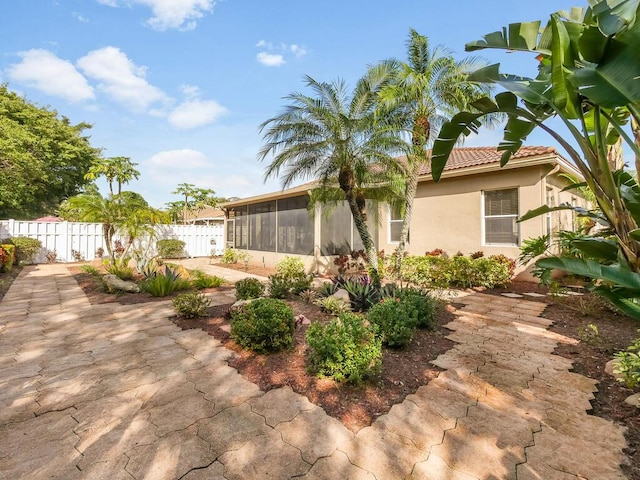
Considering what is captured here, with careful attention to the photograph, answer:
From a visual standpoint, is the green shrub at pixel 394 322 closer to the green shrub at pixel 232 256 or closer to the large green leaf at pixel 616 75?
the large green leaf at pixel 616 75

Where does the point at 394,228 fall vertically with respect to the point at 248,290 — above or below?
above

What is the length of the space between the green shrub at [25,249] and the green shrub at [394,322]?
16286 millimetres

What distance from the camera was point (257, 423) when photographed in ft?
7.86

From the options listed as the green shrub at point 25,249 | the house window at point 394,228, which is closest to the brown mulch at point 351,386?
the house window at point 394,228

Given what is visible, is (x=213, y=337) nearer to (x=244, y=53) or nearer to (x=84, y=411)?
(x=84, y=411)

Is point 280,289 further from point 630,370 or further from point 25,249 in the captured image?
point 25,249

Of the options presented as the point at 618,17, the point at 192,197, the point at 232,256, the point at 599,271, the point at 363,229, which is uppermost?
the point at 192,197

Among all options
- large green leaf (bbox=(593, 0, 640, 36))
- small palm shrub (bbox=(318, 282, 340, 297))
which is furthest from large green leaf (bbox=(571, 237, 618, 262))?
small palm shrub (bbox=(318, 282, 340, 297))

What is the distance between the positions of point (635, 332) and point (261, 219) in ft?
41.7

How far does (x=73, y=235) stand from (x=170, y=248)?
14.9ft

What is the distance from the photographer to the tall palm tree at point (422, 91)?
7336mm

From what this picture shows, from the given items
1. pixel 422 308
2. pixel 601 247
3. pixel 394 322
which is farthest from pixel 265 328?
pixel 601 247

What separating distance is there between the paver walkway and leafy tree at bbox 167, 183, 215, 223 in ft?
91.1

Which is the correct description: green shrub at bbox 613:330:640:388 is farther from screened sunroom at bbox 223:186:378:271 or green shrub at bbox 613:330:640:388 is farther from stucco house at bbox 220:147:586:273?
screened sunroom at bbox 223:186:378:271
